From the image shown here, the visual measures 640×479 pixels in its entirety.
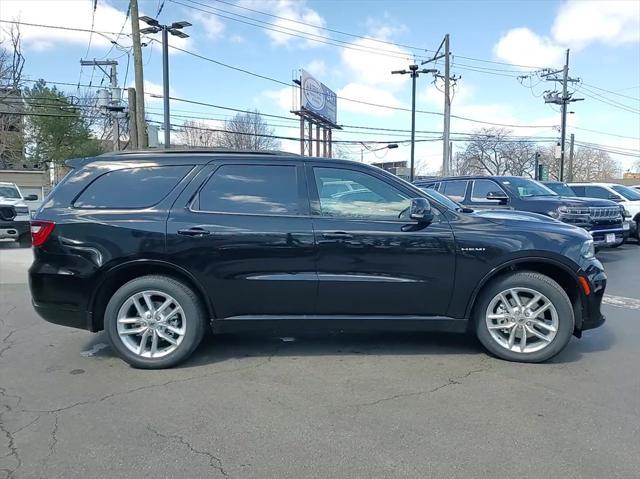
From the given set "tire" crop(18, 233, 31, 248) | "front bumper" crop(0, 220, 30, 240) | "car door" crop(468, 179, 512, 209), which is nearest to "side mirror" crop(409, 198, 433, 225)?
"car door" crop(468, 179, 512, 209)

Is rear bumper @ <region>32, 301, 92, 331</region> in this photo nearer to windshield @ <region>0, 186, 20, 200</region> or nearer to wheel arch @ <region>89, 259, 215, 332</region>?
wheel arch @ <region>89, 259, 215, 332</region>

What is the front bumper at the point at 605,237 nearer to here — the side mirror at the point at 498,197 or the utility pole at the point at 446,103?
the side mirror at the point at 498,197

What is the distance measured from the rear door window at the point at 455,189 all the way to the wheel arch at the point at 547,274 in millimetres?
6237

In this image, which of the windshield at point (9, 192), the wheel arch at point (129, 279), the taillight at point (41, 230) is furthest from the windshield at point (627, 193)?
the windshield at point (9, 192)

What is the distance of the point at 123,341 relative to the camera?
4246mm

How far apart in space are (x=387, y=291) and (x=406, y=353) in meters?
0.76

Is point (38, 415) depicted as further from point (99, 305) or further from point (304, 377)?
point (304, 377)

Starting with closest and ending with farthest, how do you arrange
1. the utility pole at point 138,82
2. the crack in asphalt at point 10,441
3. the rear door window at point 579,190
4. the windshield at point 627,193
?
the crack in asphalt at point 10,441 < the windshield at point 627,193 < the rear door window at point 579,190 < the utility pole at point 138,82

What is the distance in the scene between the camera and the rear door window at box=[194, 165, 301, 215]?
14.0 feet

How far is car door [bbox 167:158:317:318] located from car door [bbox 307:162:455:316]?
5.5 inches

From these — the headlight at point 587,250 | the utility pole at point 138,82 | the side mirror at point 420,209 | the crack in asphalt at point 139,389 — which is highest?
the utility pole at point 138,82

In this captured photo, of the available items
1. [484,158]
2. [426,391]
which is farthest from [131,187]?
[484,158]

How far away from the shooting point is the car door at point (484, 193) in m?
10.1

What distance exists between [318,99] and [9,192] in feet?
94.8
